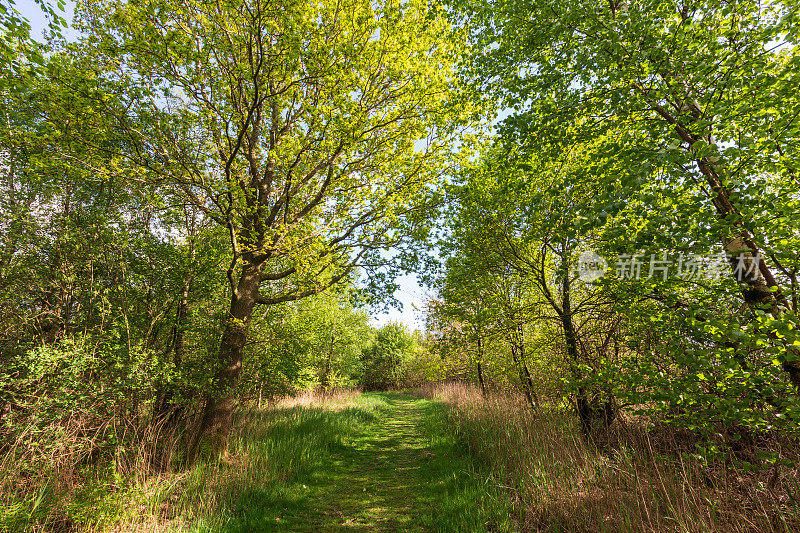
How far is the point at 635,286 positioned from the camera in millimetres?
4391

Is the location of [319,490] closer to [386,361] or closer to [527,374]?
[527,374]

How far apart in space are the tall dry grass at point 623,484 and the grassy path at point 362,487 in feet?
2.01

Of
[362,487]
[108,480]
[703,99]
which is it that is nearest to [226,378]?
[108,480]

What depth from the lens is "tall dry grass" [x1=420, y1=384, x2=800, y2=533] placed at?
325 cm

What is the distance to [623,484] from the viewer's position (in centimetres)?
424

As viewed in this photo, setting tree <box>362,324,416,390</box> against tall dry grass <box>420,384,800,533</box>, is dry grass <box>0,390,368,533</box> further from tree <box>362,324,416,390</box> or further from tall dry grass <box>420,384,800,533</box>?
tree <box>362,324,416,390</box>

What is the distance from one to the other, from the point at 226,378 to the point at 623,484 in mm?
7354

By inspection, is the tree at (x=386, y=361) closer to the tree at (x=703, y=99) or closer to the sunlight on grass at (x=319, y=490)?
the sunlight on grass at (x=319, y=490)

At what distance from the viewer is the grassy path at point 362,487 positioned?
15.9 feet

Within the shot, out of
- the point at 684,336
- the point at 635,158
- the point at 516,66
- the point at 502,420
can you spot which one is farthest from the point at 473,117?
the point at 502,420

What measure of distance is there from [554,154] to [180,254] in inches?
322

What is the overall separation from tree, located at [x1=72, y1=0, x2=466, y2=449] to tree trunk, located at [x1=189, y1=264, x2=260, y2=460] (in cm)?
3

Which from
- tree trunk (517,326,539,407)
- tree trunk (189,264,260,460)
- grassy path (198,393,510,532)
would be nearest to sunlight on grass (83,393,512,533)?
grassy path (198,393,510,532)

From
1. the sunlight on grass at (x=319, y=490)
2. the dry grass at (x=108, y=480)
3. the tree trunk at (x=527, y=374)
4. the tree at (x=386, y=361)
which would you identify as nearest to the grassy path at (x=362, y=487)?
the sunlight on grass at (x=319, y=490)
